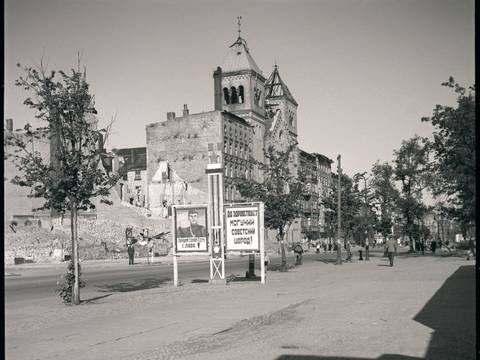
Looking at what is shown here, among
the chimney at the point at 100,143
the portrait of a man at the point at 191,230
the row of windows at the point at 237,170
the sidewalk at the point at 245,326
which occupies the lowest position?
the sidewalk at the point at 245,326

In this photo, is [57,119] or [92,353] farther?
[57,119]

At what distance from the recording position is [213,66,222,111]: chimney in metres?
93.0

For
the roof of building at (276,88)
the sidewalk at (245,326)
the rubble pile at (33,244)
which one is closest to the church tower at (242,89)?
the roof of building at (276,88)

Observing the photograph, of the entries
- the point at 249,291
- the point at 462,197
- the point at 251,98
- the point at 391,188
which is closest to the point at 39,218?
the point at 251,98

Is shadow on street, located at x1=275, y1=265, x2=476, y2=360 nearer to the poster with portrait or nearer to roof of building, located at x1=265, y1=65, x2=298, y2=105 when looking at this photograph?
the poster with portrait

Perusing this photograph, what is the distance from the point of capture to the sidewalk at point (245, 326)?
9.02 m

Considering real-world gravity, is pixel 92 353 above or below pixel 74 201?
below

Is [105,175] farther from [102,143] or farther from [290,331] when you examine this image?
[290,331]

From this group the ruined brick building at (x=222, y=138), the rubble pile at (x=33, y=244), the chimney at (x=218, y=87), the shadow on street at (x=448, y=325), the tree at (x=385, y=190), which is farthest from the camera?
the chimney at (x=218, y=87)

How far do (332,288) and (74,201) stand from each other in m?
8.30

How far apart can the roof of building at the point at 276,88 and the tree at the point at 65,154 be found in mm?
95747

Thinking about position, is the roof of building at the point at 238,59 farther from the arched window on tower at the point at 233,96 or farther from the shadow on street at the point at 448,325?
the shadow on street at the point at 448,325

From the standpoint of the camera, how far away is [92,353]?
30.2 ft

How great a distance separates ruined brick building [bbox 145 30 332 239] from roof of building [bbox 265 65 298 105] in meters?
8.86
